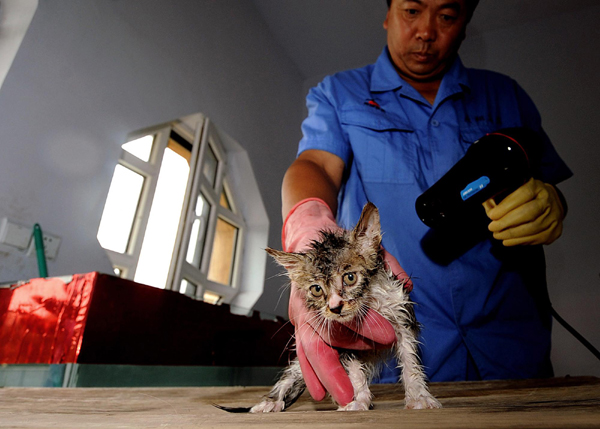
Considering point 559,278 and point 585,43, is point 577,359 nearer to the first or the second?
point 559,278

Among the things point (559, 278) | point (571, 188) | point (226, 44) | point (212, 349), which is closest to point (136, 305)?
point (212, 349)

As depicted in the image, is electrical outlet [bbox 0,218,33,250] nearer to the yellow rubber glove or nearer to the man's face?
the man's face

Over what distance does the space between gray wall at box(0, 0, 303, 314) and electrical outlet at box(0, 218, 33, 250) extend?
0.13 ft

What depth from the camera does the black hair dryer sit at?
1.08 meters

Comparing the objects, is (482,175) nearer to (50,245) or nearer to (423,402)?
(423,402)

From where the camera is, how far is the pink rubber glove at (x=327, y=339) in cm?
80

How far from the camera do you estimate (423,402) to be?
69cm

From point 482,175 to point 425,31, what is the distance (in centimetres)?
71

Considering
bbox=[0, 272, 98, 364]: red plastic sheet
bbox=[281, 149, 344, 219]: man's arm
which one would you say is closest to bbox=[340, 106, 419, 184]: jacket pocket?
bbox=[281, 149, 344, 219]: man's arm

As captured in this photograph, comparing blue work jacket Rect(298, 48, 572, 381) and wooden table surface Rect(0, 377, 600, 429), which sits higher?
blue work jacket Rect(298, 48, 572, 381)

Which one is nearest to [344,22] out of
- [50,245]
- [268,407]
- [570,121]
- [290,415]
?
[570,121]

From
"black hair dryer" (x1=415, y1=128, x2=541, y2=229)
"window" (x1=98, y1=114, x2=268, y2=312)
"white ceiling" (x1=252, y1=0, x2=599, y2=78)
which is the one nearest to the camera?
"black hair dryer" (x1=415, y1=128, x2=541, y2=229)

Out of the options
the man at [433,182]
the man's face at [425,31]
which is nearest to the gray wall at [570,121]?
the man at [433,182]

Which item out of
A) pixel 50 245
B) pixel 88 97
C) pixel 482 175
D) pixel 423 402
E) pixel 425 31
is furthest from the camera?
pixel 88 97
